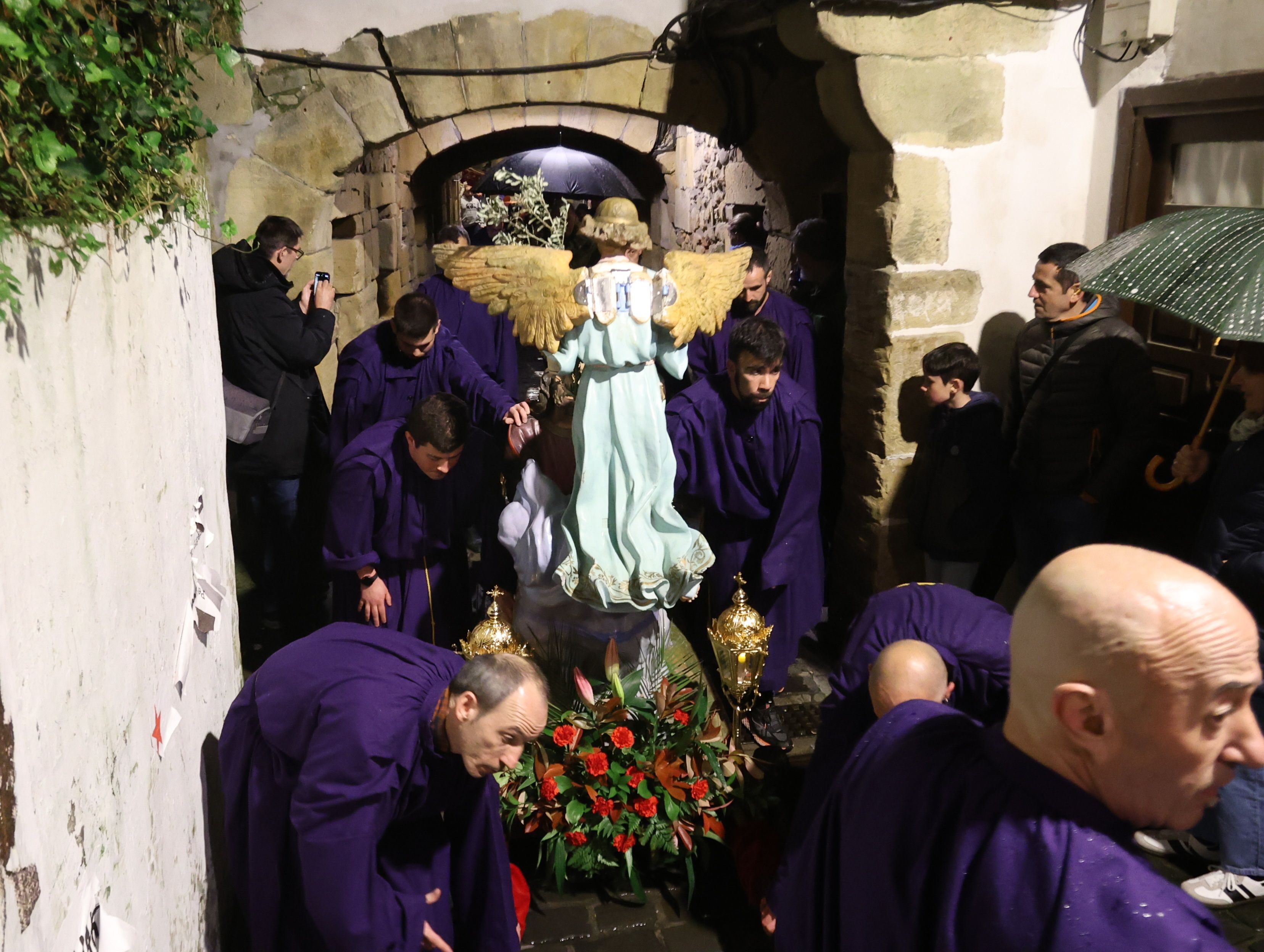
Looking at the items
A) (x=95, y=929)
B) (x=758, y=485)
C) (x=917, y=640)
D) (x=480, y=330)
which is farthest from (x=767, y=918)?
(x=480, y=330)

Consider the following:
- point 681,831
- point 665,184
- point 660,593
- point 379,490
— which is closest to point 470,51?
point 379,490

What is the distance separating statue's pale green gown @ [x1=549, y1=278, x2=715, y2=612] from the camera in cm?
346

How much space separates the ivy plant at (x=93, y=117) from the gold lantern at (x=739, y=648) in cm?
248

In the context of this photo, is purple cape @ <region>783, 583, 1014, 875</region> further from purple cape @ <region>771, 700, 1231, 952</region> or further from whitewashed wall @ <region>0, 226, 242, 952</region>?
whitewashed wall @ <region>0, 226, 242, 952</region>

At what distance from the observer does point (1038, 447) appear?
4234 millimetres

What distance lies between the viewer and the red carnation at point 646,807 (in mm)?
3268

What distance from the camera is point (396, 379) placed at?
449 cm

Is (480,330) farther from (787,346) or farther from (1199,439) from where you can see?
(1199,439)

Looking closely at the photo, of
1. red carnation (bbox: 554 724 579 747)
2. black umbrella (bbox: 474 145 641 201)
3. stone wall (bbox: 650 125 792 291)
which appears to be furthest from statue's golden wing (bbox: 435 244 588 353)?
black umbrella (bbox: 474 145 641 201)

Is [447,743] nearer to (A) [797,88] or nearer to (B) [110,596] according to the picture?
(B) [110,596]

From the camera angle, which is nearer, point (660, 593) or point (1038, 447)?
point (660, 593)

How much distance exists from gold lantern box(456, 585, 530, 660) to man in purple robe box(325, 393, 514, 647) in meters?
0.25

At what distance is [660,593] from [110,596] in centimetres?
195

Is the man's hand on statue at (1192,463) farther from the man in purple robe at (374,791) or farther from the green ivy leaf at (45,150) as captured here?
the green ivy leaf at (45,150)
